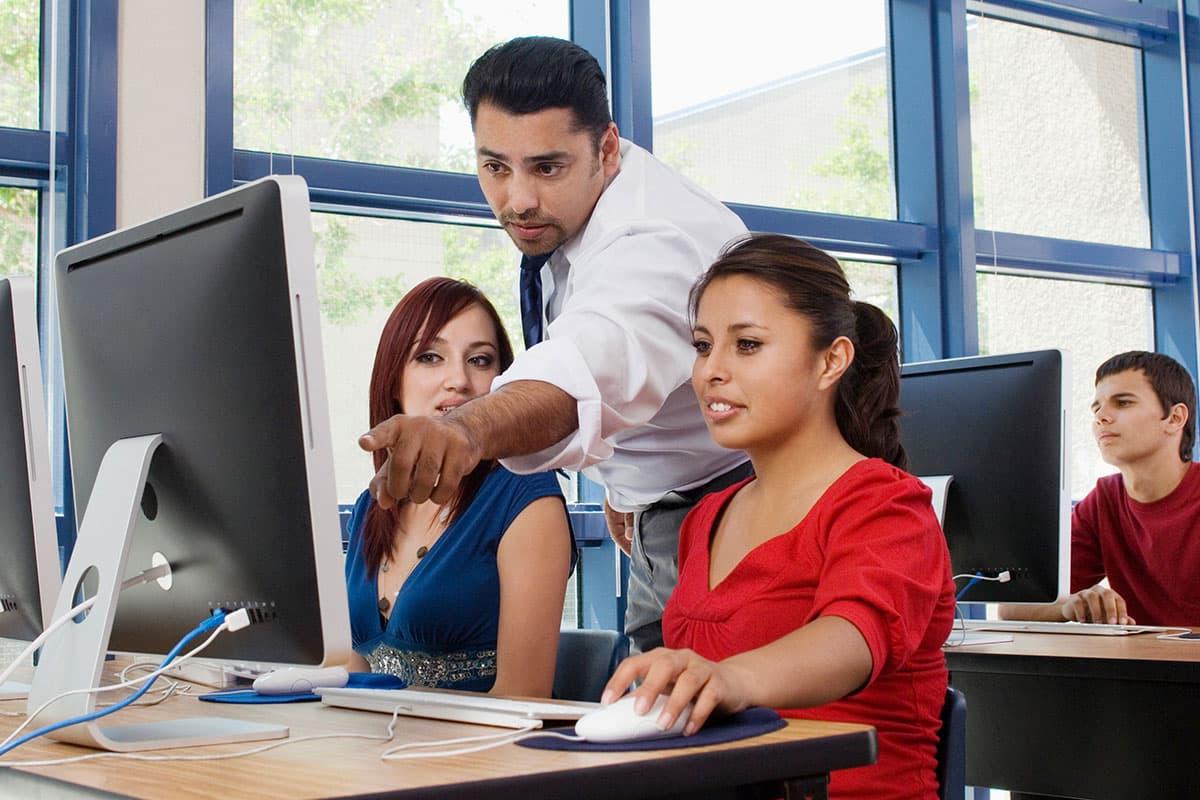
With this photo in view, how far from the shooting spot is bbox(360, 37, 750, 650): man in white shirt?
1.60 metres

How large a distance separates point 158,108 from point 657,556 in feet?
5.46

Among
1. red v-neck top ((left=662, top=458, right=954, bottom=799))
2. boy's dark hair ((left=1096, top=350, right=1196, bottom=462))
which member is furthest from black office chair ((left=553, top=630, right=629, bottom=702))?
boy's dark hair ((left=1096, top=350, right=1196, bottom=462))

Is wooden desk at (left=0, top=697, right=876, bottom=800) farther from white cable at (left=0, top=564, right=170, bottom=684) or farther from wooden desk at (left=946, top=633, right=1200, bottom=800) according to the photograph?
wooden desk at (left=946, top=633, right=1200, bottom=800)

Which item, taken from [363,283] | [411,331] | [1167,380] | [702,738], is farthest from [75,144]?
[1167,380]

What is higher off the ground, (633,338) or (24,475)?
(633,338)

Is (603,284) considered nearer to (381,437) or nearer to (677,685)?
(381,437)

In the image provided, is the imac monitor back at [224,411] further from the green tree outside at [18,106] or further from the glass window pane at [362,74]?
the glass window pane at [362,74]

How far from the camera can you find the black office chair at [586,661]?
1.89 metres

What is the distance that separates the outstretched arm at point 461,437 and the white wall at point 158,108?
1.69 meters

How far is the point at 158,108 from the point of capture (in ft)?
9.71

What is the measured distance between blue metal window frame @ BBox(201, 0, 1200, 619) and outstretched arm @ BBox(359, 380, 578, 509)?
174cm

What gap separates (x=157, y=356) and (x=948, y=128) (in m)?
3.46

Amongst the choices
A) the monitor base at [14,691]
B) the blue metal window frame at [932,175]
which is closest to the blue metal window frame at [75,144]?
the blue metal window frame at [932,175]

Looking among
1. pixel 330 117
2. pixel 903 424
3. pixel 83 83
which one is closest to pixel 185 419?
pixel 903 424
